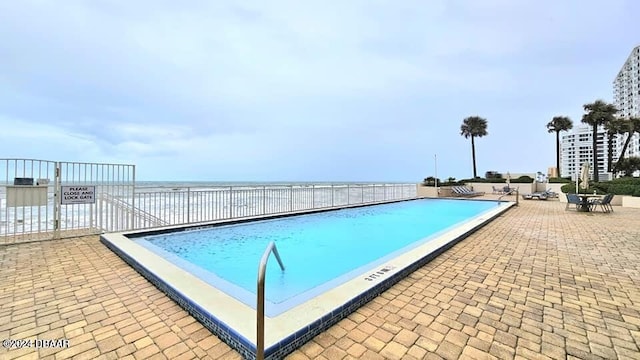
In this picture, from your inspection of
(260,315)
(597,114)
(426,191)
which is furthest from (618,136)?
(260,315)

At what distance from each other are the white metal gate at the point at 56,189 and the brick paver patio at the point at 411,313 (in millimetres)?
1181

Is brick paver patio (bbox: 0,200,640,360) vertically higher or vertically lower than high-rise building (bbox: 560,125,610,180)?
lower

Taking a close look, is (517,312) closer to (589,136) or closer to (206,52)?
(206,52)

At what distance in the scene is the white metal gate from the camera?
4.55m

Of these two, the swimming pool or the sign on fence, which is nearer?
the swimming pool

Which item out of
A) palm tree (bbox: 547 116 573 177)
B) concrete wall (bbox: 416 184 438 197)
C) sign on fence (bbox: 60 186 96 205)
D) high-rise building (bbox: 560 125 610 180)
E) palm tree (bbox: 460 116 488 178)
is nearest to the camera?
sign on fence (bbox: 60 186 96 205)

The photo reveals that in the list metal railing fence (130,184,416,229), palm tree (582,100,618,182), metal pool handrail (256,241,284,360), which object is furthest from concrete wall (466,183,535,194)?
metal pool handrail (256,241,284,360)

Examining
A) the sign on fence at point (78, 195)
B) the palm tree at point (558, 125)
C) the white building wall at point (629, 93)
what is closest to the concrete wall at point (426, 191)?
the sign on fence at point (78, 195)

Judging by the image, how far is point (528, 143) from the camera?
27.6 m

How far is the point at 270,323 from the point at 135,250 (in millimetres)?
3018

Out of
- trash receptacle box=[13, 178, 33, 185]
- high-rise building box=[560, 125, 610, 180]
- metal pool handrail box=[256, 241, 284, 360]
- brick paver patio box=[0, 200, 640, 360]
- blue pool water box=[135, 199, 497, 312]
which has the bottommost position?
blue pool water box=[135, 199, 497, 312]

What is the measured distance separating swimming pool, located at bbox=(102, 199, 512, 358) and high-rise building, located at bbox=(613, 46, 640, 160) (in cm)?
6653

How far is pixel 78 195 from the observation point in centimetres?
503

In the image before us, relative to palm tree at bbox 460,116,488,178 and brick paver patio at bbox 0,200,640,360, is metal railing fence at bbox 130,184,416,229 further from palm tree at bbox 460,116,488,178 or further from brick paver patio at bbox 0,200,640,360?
palm tree at bbox 460,116,488,178
